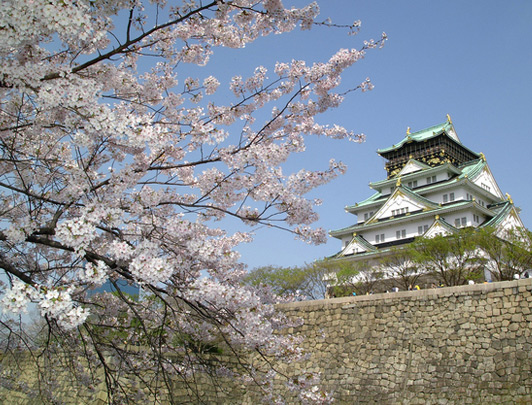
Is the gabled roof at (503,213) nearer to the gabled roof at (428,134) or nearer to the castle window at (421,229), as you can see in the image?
the castle window at (421,229)

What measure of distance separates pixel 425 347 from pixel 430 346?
0.41 ft

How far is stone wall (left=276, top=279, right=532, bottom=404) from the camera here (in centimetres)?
951

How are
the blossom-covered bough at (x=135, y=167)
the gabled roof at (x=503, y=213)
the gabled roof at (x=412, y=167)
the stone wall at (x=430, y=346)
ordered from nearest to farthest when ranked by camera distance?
the blossom-covered bough at (x=135, y=167) → the stone wall at (x=430, y=346) → the gabled roof at (x=503, y=213) → the gabled roof at (x=412, y=167)

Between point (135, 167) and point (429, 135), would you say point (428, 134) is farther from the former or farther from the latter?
point (135, 167)

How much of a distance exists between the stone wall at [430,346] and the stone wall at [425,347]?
0.07ft

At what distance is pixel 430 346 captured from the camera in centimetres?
1074

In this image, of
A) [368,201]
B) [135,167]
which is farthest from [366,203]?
[135,167]

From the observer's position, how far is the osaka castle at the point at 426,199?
2764cm

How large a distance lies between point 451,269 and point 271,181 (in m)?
17.0

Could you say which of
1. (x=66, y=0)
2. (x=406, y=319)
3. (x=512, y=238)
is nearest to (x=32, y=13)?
(x=66, y=0)

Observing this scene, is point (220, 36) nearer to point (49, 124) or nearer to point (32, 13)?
point (49, 124)

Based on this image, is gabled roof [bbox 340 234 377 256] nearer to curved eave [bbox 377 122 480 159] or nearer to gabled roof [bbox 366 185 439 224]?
gabled roof [bbox 366 185 439 224]

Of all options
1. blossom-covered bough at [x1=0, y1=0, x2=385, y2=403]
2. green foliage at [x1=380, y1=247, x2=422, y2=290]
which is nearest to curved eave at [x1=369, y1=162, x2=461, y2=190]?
green foliage at [x1=380, y1=247, x2=422, y2=290]

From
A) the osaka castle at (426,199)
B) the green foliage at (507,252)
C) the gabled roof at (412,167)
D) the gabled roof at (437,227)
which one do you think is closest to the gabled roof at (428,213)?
the osaka castle at (426,199)
